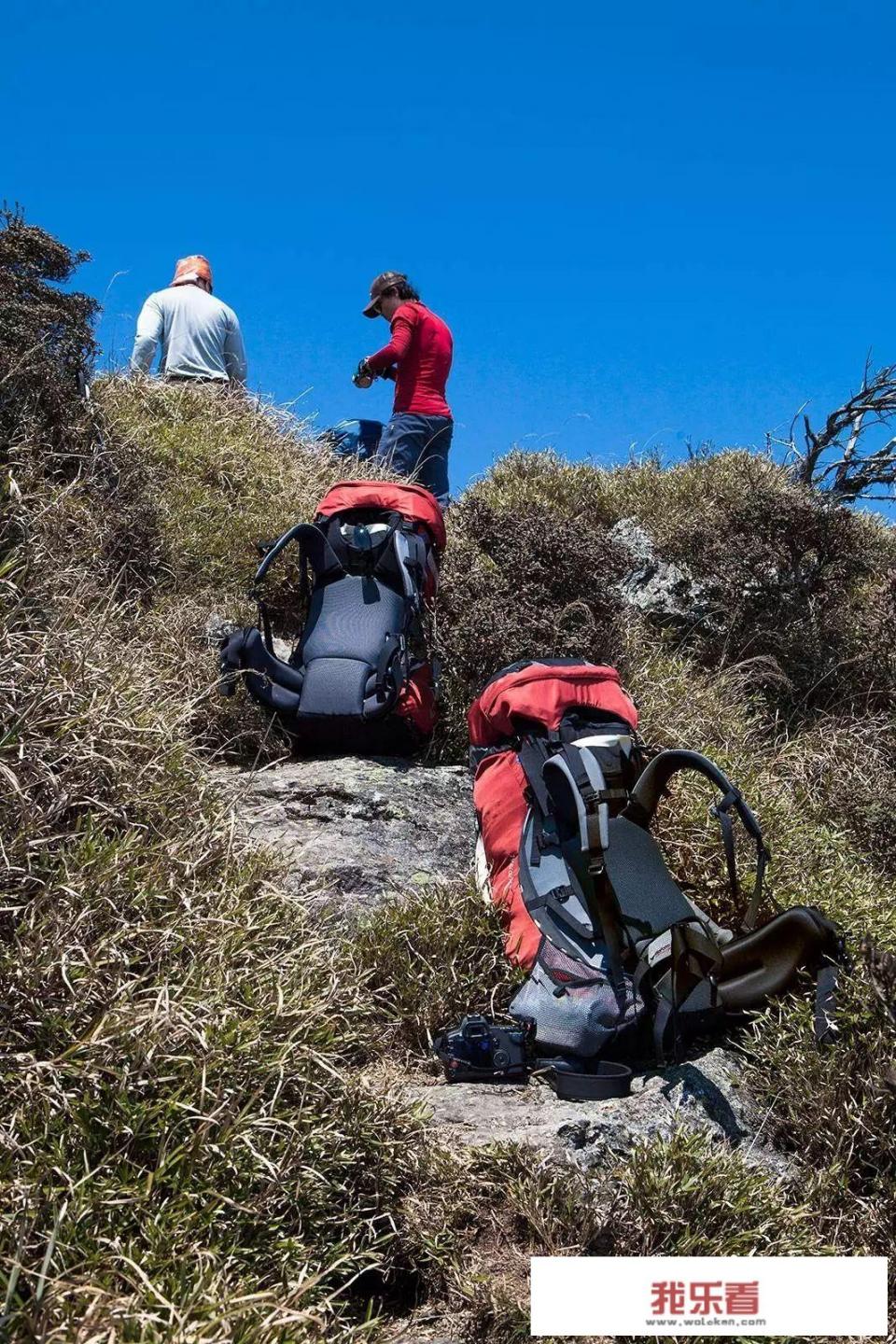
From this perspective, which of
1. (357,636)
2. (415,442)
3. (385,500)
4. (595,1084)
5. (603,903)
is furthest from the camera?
(415,442)

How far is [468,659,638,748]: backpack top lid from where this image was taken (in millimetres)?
4488

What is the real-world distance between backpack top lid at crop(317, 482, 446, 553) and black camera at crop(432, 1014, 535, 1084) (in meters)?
2.99

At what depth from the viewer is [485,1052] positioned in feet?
12.1

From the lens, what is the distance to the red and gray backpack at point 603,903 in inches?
145

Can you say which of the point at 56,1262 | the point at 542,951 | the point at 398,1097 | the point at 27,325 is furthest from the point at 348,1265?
the point at 27,325

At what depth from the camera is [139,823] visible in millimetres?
3633

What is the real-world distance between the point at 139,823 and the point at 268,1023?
0.88 meters

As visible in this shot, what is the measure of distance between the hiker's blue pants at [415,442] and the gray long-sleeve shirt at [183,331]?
1.96 metres

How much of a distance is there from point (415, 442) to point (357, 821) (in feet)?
15.0

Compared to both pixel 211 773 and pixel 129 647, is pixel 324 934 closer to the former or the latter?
pixel 211 773

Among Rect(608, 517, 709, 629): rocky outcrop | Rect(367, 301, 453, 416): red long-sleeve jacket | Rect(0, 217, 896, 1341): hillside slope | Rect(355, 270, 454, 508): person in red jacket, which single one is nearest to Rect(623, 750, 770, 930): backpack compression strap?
Rect(0, 217, 896, 1341): hillside slope

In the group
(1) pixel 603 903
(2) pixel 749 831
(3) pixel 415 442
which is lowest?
(1) pixel 603 903

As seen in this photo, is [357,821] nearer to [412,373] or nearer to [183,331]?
[412,373]

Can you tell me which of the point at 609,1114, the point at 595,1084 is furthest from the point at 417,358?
the point at 609,1114
